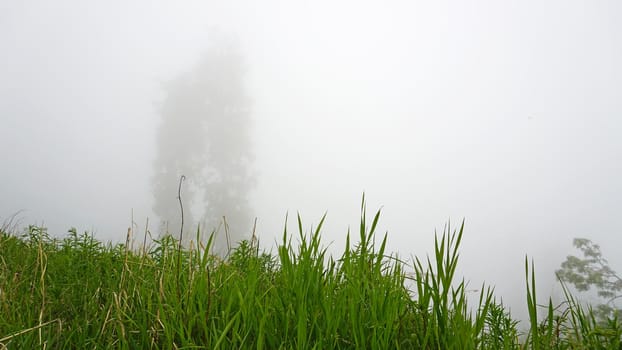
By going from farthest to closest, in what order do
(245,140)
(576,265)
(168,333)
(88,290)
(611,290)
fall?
(245,140) → (576,265) → (611,290) → (88,290) → (168,333)

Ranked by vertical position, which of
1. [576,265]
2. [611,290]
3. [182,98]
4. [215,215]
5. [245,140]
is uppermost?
[182,98]

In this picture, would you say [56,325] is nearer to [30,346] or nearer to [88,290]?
[30,346]

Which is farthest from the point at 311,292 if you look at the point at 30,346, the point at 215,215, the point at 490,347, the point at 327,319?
the point at 215,215

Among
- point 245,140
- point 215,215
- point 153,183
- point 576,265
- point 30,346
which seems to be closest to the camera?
point 30,346

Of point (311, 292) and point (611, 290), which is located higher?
point (611, 290)

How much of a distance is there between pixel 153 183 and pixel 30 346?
37.6 m

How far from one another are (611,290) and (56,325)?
951 inches

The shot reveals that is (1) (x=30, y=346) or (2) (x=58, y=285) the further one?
(2) (x=58, y=285)

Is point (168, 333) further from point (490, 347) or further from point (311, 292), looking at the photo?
point (490, 347)

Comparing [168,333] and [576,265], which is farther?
[576,265]

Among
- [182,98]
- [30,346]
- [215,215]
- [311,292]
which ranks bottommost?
[30,346]

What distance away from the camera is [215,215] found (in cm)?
3328

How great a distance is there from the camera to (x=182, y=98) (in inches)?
1807

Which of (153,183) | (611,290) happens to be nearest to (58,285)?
(611,290)
